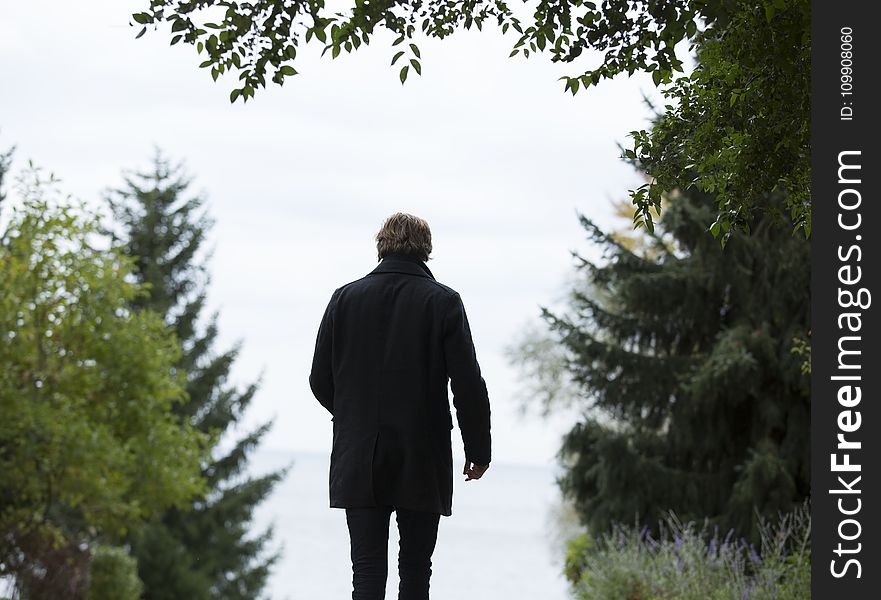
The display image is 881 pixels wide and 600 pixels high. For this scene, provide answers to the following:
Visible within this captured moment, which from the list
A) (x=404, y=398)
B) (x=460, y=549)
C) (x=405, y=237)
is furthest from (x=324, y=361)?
(x=460, y=549)

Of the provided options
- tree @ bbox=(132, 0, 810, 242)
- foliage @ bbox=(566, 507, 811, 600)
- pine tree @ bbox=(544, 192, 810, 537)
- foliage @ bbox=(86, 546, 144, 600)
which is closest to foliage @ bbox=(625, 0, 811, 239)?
tree @ bbox=(132, 0, 810, 242)

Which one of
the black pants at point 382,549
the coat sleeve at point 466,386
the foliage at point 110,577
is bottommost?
the black pants at point 382,549

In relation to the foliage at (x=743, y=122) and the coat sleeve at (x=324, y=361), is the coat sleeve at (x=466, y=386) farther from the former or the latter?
the foliage at (x=743, y=122)

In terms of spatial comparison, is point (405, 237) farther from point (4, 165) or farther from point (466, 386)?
point (4, 165)

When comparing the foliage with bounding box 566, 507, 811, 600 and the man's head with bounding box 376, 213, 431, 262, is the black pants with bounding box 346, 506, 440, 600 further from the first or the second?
the foliage with bounding box 566, 507, 811, 600

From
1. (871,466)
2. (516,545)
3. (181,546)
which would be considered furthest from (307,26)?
(516,545)

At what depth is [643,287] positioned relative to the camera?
11156 millimetres

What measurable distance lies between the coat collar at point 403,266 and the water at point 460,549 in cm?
1881

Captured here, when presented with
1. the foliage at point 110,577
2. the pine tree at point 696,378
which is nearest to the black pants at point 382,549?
the pine tree at point 696,378

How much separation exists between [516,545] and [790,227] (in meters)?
56.2

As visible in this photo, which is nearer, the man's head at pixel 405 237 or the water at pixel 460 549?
the man's head at pixel 405 237

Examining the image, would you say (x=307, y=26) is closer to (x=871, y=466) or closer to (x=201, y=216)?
(x=871, y=466)

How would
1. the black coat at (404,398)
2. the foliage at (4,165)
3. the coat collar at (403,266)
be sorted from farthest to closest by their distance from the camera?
the foliage at (4,165) < the coat collar at (403,266) < the black coat at (404,398)

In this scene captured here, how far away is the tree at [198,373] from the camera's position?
24.7 meters
